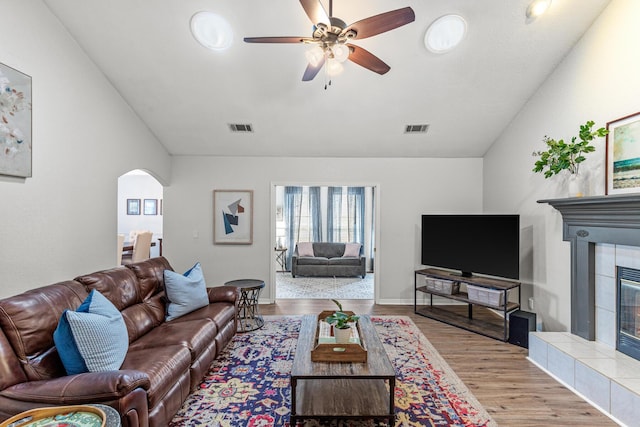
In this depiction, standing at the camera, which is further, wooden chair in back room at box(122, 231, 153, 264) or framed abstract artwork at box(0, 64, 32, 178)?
wooden chair in back room at box(122, 231, 153, 264)

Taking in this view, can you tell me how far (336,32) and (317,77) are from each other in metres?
1.55

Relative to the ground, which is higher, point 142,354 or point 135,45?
point 135,45

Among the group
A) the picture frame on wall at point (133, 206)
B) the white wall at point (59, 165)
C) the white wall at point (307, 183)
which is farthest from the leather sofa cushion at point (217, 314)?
the picture frame on wall at point (133, 206)

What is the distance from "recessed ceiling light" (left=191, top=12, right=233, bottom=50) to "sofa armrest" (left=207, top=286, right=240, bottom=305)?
2.58 meters

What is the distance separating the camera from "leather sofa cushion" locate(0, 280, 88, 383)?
1740mm

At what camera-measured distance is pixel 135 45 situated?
3.20 metres

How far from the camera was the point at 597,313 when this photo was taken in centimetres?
286

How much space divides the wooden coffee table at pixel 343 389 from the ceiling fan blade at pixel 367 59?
2.18 metres

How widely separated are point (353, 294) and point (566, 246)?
3464 mm

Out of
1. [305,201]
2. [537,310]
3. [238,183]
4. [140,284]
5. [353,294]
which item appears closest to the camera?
[140,284]

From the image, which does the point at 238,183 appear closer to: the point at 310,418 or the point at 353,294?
the point at 353,294

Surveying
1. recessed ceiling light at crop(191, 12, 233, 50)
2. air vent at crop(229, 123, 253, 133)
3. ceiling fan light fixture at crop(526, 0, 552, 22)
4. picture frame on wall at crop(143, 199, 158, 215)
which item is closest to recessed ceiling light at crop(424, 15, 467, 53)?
ceiling fan light fixture at crop(526, 0, 552, 22)

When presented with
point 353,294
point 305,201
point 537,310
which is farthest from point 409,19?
point 305,201

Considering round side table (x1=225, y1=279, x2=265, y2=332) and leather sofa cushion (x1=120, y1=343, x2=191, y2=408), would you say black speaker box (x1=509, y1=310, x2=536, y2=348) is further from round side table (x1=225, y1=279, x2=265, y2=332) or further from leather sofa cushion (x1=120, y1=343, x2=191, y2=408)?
leather sofa cushion (x1=120, y1=343, x2=191, y2=408)
